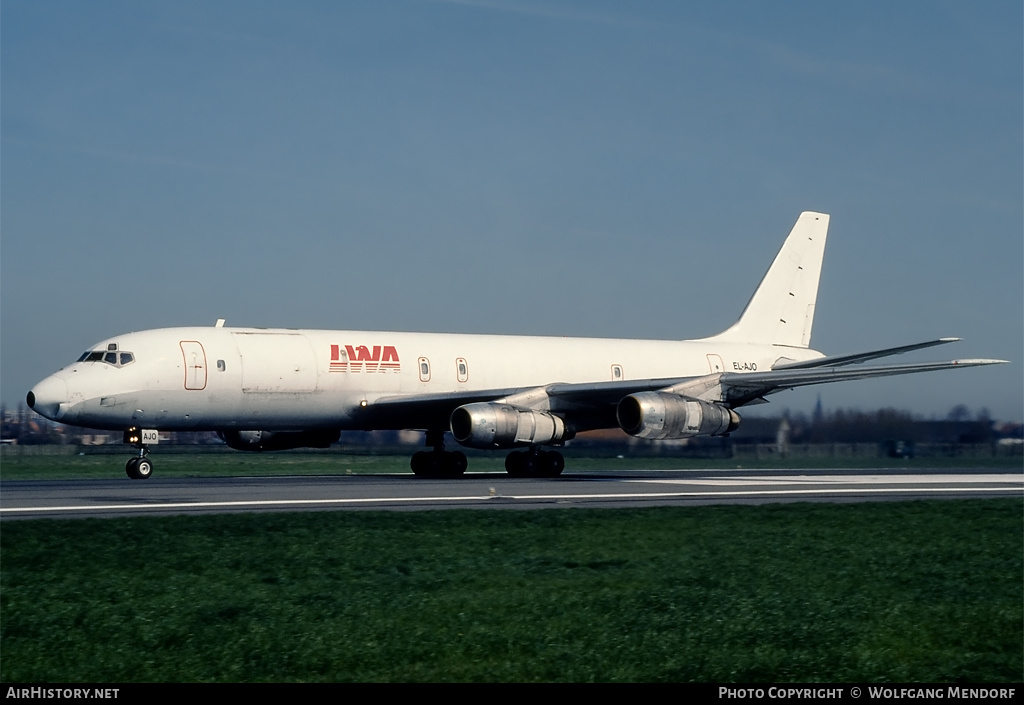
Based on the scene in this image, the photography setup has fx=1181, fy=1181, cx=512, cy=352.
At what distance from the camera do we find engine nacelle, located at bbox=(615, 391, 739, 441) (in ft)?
95.1

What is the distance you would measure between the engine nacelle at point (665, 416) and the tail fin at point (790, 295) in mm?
9804

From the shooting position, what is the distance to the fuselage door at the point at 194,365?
27.6 m

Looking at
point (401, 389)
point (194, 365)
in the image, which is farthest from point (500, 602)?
point (401, 389)

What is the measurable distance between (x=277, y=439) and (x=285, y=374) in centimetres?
398

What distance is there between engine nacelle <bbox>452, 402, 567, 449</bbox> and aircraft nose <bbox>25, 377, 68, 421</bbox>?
9031mm

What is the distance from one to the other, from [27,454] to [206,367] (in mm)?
18086

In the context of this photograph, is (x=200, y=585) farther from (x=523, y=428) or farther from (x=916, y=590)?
(x=523, y=428)

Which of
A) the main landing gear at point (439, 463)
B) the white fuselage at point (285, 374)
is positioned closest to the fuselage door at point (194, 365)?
the white fuselage at point (285, 374)

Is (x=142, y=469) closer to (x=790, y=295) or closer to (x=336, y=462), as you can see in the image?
(x=336, y=462)

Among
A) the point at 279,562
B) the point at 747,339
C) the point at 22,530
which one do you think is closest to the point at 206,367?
the point at 22,530

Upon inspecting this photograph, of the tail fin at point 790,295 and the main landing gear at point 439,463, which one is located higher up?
the tail fin at point 790,295

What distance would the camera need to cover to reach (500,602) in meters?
10.7

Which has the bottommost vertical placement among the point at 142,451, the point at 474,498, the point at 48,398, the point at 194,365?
the point at 474,498

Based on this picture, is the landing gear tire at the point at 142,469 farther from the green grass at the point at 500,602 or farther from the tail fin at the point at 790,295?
the tail fin at the point at 790,295
